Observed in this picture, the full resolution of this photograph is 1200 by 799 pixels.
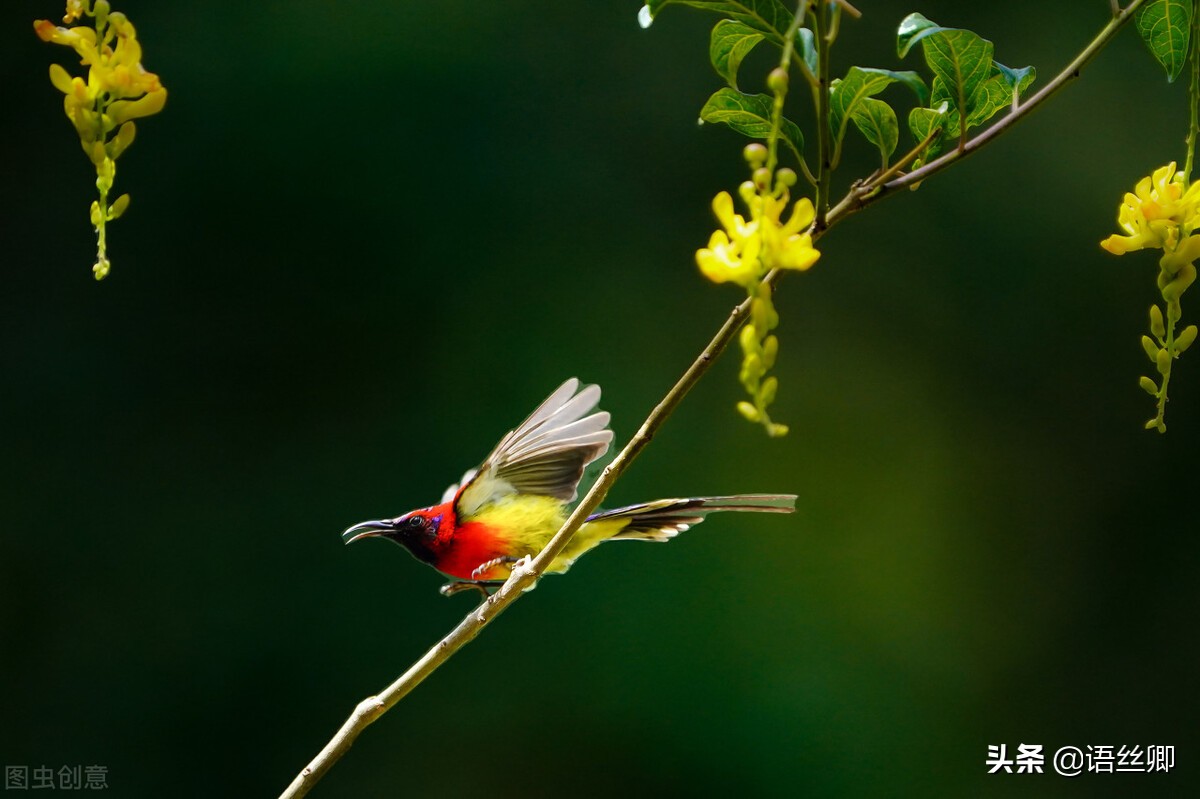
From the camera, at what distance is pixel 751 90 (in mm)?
3143

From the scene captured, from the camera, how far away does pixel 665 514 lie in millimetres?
1266

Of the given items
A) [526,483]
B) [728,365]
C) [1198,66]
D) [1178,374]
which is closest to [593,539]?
[526,483]

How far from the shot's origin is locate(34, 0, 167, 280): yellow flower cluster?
23.9 inches

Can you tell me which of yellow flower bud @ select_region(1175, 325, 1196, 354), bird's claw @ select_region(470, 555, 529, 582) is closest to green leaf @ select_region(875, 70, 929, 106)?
yellow flower bud @ select_region(1175, 325, 1196, 354)

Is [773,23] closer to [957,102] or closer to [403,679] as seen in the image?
[957,102]

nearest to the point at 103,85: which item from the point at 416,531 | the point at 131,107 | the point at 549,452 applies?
the point at 131,107

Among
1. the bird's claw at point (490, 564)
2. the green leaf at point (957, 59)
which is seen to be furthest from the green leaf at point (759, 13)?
the bird's claw at point (490, 564)

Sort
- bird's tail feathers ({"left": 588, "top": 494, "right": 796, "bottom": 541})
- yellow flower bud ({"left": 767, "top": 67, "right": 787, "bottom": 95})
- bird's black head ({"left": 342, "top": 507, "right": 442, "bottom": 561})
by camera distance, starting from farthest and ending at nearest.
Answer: bird's black head ({"left": 342, "top": 507, "right": 442, "bottom": 561}), bird's tail feathers ({"left": 588, "top": 494, "right": 796, "bottom": 541}), yellow flower bud ({"left": 767, "top": 67, "right": 787, "bottom": 95})

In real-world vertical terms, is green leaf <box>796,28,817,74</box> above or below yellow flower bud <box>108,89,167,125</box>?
above

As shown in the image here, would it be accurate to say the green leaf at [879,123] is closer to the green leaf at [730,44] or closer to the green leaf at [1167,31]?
the green leaf at [730,44]

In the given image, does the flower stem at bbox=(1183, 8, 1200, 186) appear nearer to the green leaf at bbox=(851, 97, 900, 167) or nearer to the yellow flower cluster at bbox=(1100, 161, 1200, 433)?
the yellow flower cluster at bbox=(1100, 161, 1200, 433)

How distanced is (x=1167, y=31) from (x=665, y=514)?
681mm

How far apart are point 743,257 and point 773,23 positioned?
0.75 ft

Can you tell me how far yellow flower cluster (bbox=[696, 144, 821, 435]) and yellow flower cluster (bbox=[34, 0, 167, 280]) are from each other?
0.31 m
